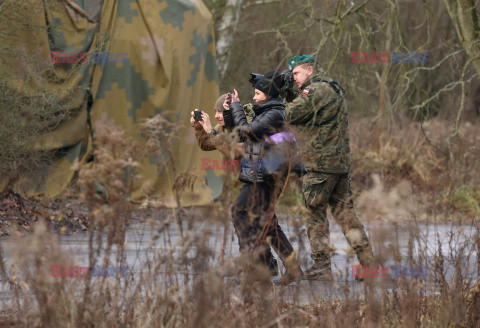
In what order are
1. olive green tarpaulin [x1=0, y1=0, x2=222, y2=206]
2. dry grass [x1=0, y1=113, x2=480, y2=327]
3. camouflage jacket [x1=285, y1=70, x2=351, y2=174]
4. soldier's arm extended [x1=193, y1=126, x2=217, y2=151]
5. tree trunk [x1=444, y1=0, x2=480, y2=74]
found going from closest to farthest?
dry grass [x1=0, y1=113, x2=480, y2=327], soldier's arm extended [x1=193, y1=126, x2=217, y2=151], camouflage jacket [x1=285, y1=70, x2=351, y2=174], tree trunk [x1=444, y1=0, x2=480, y2=74], olive green tarpaulin [x1=0, y1=0, x2=222, y2=206]

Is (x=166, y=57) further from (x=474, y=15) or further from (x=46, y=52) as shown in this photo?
(x=474, y=15)

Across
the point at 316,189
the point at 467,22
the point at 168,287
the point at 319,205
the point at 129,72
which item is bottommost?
the point at 168,287

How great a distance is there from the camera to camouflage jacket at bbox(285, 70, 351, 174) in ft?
19.4

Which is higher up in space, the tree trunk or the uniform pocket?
the tree trunk

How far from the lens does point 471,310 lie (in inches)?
175

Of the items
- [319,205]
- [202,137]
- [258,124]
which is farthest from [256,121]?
[319,205]

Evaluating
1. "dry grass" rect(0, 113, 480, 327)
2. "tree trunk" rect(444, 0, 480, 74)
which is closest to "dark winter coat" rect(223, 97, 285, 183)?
"dry grass" rect(0, 113, 480, 327)

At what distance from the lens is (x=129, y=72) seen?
10.4 m

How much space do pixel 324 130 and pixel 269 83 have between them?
623mm

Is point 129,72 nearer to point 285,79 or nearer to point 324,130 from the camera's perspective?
point 285,79

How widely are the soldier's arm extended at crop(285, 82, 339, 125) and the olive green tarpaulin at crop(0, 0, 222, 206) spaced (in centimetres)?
384

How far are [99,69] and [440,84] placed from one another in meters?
15.1

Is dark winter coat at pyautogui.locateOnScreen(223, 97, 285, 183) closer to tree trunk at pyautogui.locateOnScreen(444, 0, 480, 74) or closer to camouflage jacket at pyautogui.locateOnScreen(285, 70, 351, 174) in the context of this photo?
camouflage jacket at pyautogui.locateOnScreen(285, 70, 351, 174)

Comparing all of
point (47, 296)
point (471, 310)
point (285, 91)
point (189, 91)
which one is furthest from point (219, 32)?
point (47, 296)
